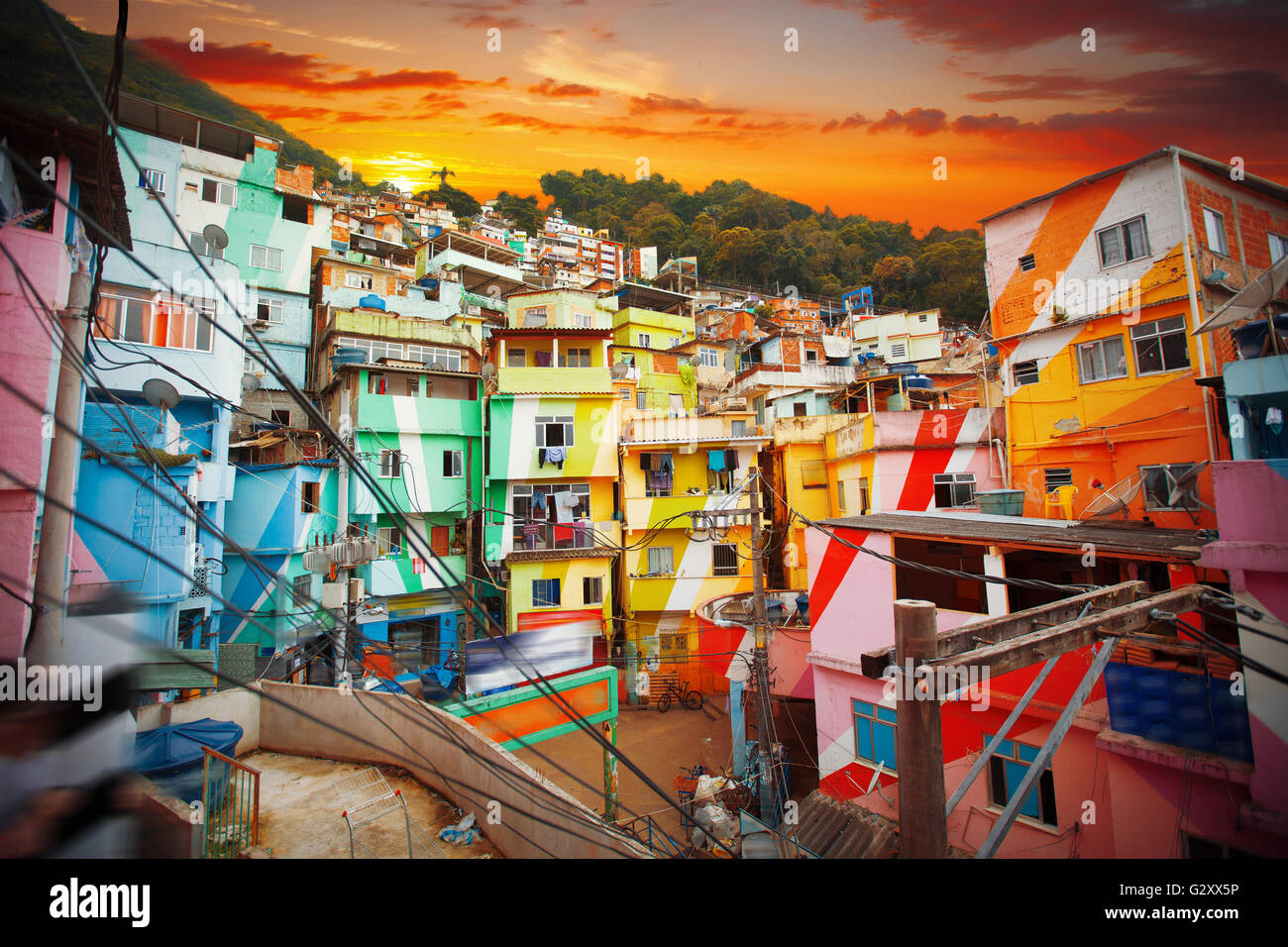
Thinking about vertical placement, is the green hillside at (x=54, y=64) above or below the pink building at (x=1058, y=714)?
above

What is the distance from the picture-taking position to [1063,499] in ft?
44.3

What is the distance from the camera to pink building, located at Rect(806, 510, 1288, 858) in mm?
6129

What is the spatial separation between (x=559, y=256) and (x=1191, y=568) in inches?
2165

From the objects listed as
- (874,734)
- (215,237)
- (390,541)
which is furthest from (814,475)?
(215,237)

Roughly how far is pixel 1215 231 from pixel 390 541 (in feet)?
83.0

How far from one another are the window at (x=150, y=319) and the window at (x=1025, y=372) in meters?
20.5

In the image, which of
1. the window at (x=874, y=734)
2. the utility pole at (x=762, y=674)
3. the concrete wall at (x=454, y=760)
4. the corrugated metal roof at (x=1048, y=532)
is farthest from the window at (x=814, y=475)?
the concrete wall at (x=454, y=760)

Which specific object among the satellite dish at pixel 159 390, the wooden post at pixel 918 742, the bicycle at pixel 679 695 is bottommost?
the bicycle at pixel 679 695

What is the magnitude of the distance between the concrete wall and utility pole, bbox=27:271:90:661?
279 cm

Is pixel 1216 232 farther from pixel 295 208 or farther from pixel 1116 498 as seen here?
pixel 295 208

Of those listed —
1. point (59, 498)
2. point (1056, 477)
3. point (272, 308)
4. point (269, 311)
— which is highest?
point (272, 308)

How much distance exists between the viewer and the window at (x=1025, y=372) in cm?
1467

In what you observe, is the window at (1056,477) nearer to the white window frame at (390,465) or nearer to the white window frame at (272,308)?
the white window frame at (390,465)

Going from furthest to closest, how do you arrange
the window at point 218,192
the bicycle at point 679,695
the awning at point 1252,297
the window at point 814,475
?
the window at point 814,475, the window at point 218,192, the bicycle at point 679,695, the awning at point 1252,297
